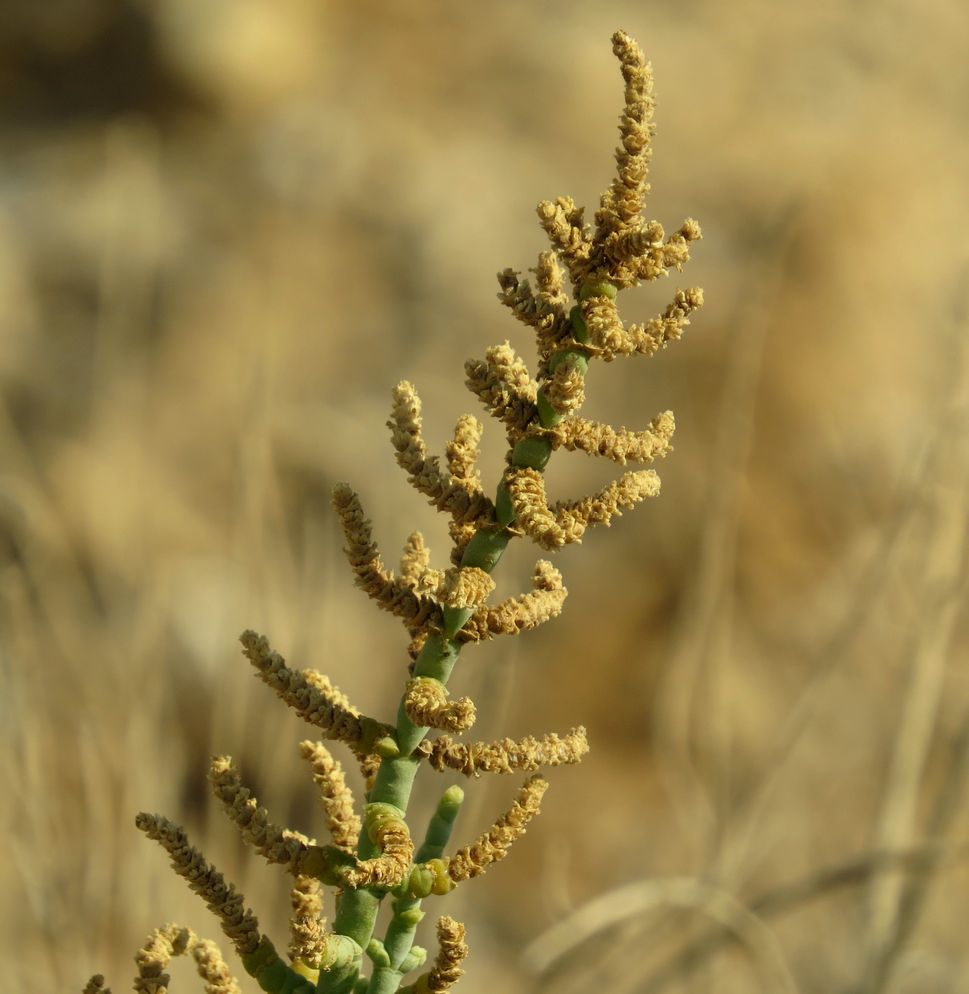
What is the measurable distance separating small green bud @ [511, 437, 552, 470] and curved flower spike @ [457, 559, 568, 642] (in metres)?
0.02

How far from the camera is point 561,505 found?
291mm

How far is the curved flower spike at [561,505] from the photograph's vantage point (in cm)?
27

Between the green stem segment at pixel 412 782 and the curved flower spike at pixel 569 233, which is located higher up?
the curved flower spike at pixel 569 233

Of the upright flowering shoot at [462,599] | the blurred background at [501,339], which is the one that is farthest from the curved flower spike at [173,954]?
the blurred background at [501,339]

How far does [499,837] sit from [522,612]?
0.06 metres

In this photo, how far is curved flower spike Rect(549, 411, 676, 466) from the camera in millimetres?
278

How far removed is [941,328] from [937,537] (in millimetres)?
1011

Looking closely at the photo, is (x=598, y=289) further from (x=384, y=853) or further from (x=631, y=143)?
(x=384, y=853)

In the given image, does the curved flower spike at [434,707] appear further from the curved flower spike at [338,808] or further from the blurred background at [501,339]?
the blurred background at [501,339]

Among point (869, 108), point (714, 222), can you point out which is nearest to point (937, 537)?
point (714, 222)

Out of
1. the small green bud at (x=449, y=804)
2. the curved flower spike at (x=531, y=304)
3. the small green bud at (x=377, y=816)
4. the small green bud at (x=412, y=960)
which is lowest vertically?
the small green bud at (x=412, y=960)

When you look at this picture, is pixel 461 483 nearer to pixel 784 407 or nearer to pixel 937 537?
pixel 937 537

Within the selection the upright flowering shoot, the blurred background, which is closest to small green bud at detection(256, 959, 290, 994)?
the upright flowering shoot

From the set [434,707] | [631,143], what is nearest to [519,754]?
[434,707]
